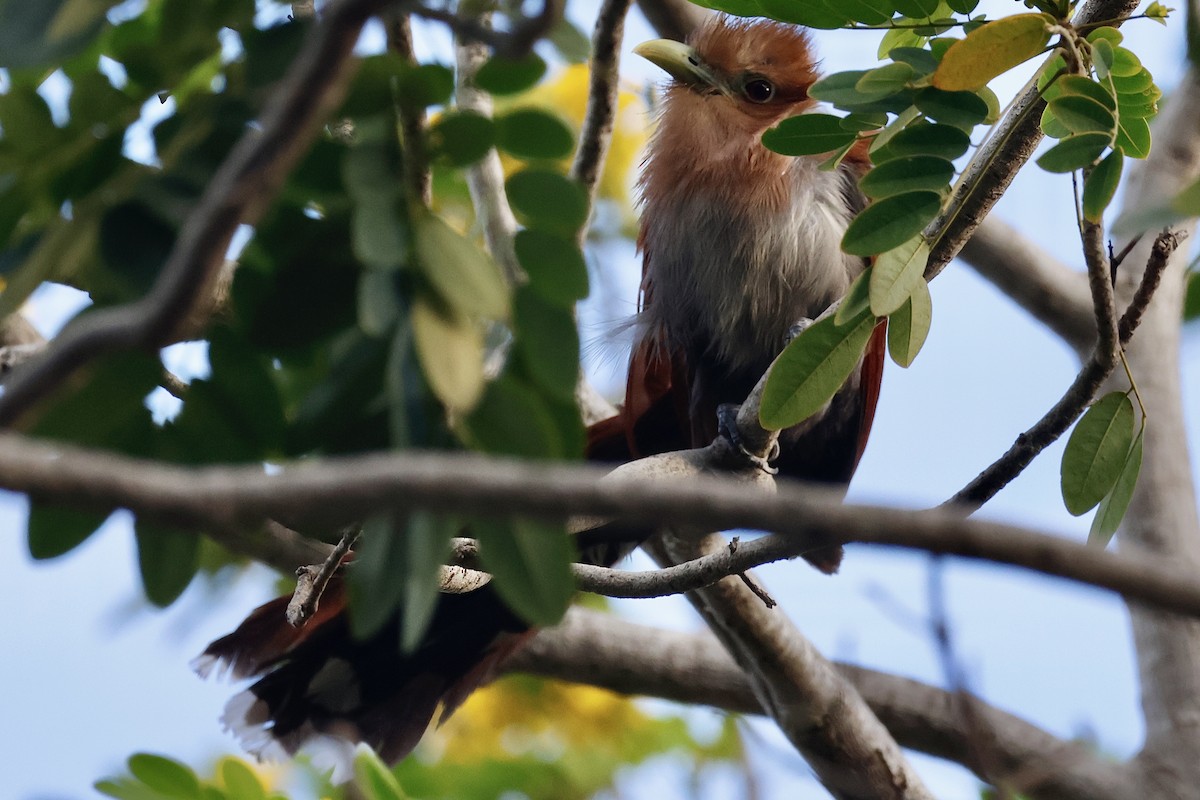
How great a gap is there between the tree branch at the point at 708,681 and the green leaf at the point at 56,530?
2.78 m

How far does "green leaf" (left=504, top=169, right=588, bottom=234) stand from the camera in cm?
136

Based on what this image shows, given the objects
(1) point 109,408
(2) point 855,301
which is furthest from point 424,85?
(2) point 855,301

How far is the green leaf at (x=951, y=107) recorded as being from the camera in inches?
79.4

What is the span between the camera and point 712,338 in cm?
349

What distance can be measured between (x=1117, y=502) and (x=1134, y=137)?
0.70 metres

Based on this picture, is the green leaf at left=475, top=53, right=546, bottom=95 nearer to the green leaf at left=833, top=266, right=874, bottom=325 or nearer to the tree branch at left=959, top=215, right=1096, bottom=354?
the green leaf at left=833, top=266, right=874, bottom=325

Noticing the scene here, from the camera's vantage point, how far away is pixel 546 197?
53.7 inches

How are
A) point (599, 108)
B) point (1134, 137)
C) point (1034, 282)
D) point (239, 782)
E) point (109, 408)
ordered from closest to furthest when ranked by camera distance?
point (109, 408) → point (1134, 137) → point (239, 782) → point (599, 108) → point (1034, 282)

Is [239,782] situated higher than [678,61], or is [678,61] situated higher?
[678,61]

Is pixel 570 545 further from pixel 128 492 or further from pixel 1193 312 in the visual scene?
pixel 1193 312

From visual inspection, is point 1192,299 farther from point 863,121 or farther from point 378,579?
point 378,579

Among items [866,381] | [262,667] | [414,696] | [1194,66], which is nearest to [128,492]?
[1194,66]

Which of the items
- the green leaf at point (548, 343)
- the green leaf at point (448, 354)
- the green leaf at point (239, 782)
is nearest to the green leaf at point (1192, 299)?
the green leaf at point (239, 782)

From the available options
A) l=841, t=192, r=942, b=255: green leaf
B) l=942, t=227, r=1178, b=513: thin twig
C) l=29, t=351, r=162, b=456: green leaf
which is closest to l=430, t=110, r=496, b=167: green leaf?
l=29, t=351, r=162, b=456: green leaf
